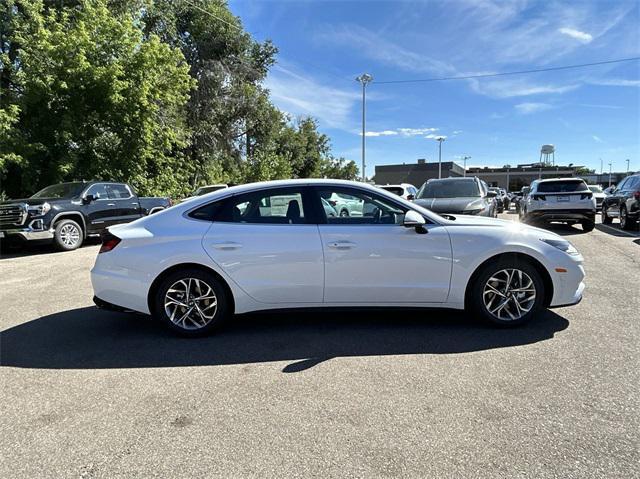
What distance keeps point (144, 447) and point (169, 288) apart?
200cm

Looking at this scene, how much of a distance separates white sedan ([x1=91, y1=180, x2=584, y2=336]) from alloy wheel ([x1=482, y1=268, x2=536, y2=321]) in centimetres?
1

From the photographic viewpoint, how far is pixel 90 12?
1664 cm

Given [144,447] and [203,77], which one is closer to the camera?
[144,447]

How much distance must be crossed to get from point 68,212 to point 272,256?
8879 mm

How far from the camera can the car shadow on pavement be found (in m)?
4.04

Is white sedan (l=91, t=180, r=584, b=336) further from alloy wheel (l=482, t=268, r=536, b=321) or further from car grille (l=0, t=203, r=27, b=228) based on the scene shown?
car grille (l=0, t=203, r=27, b=228)

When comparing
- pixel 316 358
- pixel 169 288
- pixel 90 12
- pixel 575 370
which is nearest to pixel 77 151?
pixel 90 12

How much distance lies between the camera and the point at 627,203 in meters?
13.8

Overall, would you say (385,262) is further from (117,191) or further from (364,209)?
(117,191)

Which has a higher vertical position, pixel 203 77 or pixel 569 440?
pixel 203 77

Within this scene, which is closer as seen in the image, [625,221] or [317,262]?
[317,262]

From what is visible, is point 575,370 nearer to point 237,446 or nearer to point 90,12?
point 237,446

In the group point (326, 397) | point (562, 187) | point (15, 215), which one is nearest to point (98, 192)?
point (15, 215)

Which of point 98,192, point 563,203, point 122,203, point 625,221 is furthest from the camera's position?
point 625,221
